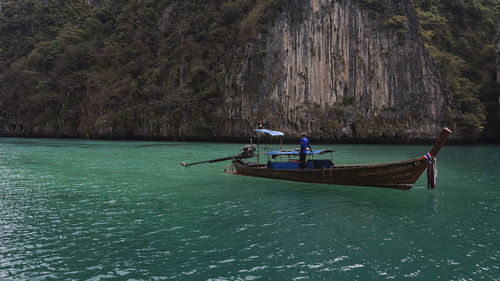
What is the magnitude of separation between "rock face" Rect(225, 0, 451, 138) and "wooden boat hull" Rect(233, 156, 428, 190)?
103 ft

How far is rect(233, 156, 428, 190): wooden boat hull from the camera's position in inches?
466

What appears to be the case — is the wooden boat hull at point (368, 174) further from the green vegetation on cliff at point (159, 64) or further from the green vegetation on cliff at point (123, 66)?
the green vegetation on cliff at point (123, 66)

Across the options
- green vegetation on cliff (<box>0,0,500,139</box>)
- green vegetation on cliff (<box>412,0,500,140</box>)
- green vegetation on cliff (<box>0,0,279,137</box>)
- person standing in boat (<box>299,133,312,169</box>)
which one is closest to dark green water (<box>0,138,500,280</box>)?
person standing in boat (<box>299,133,312,169</box>)

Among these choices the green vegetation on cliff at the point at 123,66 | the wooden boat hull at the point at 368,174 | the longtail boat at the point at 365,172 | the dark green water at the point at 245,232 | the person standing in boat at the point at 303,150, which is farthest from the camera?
the green vegetation on cliff at the point at 123,66

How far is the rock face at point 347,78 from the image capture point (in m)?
45.2

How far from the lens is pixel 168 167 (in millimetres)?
19484

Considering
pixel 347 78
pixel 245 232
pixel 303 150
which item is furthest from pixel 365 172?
pixel 347 78

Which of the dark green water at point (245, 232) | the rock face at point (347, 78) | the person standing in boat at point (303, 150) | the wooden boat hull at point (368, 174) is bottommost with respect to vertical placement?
the dark green water at point (245, 232)

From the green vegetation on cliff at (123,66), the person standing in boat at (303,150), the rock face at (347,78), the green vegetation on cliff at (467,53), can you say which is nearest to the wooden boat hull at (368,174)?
the person standing in boat at (303,150)

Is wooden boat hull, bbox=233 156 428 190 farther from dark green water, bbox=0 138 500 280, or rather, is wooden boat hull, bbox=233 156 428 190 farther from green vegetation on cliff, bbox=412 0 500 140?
green vegetation on cliff, bbox=412 0 500 140

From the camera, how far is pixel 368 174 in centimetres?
1259

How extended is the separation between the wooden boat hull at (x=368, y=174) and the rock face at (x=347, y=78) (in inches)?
1231

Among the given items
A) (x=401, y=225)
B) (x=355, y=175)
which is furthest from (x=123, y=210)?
(x=355, y=175)

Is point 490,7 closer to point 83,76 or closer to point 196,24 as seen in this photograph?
point 196,24
